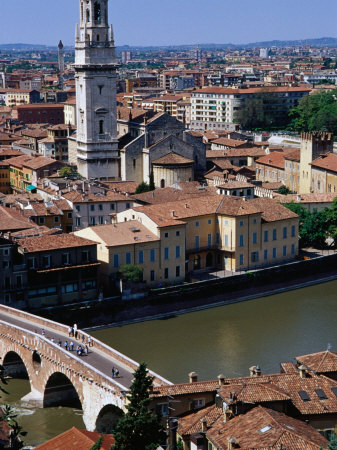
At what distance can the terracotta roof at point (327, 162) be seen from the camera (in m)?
50.7

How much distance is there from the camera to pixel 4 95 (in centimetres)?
12950

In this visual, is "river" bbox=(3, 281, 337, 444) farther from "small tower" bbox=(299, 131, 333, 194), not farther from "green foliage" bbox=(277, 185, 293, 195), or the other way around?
"small tower" bbox=(299, 131, 333, 194)

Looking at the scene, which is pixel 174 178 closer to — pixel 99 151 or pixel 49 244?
pixel 99 151

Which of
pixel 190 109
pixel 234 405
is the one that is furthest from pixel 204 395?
pixel 190 109

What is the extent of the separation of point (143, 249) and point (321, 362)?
46.7 ft

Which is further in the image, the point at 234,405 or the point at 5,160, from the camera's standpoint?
the point at 5,160

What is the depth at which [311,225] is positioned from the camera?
137ft

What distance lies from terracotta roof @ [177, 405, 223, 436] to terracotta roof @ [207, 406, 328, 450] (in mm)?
324

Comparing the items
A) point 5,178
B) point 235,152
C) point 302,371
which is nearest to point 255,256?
point 302,371

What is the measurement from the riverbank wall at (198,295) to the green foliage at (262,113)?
165 ft

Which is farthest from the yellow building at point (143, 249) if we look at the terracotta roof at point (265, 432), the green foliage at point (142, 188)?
the terracotta roof at point (265, 432)

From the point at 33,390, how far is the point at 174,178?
25946 mm

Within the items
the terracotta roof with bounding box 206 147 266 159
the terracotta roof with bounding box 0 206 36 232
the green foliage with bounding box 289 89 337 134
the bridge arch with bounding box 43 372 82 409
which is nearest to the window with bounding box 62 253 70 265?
the terracotta roof with bounding box 0 206 36 232

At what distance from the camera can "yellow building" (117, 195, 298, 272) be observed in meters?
37.3
